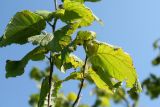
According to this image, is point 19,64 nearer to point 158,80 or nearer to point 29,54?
point 29,54

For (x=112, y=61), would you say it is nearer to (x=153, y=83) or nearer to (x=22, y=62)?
(x=22, y=62)

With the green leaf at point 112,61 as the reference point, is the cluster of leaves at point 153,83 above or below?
below

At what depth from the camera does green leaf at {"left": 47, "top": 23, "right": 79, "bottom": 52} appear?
1536 millimetres

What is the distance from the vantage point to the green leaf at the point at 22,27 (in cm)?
167

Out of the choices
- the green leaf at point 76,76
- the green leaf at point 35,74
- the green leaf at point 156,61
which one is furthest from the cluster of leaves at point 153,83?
the green leaf at point 76,76

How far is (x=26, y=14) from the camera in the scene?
167 centimetres

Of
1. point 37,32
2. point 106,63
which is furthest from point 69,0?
point 106,63

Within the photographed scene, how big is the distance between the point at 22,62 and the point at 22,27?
15cm

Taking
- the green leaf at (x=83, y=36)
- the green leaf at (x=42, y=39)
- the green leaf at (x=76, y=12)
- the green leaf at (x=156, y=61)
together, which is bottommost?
the green leaf at (x=156, y=61)

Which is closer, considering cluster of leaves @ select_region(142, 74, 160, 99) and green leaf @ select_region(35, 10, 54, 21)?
green leaf @ select_region(35, 10, 54, 21)

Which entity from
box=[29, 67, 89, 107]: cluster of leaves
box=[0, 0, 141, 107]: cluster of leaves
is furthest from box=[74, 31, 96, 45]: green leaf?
box=[29, 67, 89, 107]: cluster of leaves

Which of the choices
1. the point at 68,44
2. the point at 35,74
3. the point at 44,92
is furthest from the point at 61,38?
the point at 35,74

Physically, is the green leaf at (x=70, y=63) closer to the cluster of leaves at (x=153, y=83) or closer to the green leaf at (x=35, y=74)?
the green leaf at (x=35, y=74)

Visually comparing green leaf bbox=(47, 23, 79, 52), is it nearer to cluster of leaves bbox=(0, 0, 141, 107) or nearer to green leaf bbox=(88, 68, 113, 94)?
cluster of leaves bbox=(0, 0, 141, 107)
